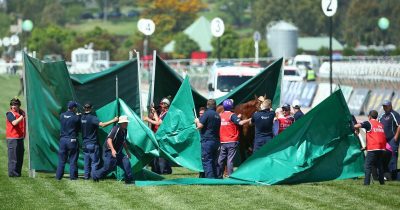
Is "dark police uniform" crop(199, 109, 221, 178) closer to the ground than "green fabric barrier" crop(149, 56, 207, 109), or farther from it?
closer to the ground

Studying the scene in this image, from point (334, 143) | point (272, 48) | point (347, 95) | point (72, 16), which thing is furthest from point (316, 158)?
point (72, 16)

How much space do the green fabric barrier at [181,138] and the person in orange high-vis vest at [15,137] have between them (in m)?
2.65

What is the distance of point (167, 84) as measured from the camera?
83.6ft

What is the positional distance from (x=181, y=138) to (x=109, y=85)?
2572 mm

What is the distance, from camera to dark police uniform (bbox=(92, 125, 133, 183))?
70.3ft

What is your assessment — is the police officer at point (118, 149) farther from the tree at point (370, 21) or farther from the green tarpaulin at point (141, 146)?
the tree at point (370, 21)

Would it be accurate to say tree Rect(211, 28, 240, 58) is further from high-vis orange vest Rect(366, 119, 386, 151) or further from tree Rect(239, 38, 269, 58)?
high-vis orange vest Rect(366, 119, 386, 151)

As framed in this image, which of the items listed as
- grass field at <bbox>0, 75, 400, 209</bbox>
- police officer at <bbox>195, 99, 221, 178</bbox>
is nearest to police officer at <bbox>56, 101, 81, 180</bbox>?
grass field at <bbox>0, 75, 400, 209</bbox>

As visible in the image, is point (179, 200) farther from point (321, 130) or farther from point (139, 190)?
point (321, 130)

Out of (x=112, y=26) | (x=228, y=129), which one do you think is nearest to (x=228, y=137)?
(x=228, y=129)

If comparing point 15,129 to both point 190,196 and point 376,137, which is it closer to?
point 190,196

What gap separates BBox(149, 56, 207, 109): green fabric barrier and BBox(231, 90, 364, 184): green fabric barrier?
3.51m

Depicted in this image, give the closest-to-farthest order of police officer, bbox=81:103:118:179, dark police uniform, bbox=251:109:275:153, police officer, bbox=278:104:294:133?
police officer, bbox=81:103:118:179
dark police uniform, bbox=251:109:275:153
police officer, bbox=278:104:294:133

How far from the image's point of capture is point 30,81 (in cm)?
2289
